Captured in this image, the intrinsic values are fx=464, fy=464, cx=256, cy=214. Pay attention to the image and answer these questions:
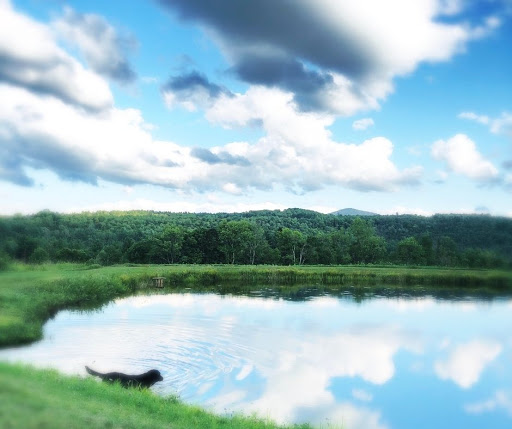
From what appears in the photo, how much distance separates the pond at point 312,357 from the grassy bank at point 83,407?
2486 mm

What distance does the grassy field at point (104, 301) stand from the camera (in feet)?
32.0

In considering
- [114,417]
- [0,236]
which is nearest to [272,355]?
[114,417]

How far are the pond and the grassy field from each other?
2.16 meters

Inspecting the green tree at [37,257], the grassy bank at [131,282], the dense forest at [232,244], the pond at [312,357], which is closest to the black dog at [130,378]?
the pond at [312,357]

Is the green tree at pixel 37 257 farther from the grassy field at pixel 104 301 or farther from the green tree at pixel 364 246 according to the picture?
the green tree at pixel 364 246

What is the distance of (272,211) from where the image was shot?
510ft

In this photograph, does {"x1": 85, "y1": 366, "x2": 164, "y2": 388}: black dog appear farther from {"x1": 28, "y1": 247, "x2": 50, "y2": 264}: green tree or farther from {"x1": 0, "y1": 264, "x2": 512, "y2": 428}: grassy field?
{"x1": 28, "y1": 247, "x2": 50, "y2": 264}: green tree

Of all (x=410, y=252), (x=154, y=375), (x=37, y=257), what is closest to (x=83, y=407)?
(x=154, y=375)

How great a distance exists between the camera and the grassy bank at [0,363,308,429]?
892 cm

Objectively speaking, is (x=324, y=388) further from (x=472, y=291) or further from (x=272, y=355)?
(x=472, y=291)

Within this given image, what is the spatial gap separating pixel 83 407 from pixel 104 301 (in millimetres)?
29967

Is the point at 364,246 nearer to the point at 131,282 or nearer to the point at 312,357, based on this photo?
the point at 131,282

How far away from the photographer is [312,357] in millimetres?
22875

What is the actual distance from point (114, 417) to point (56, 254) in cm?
6939
